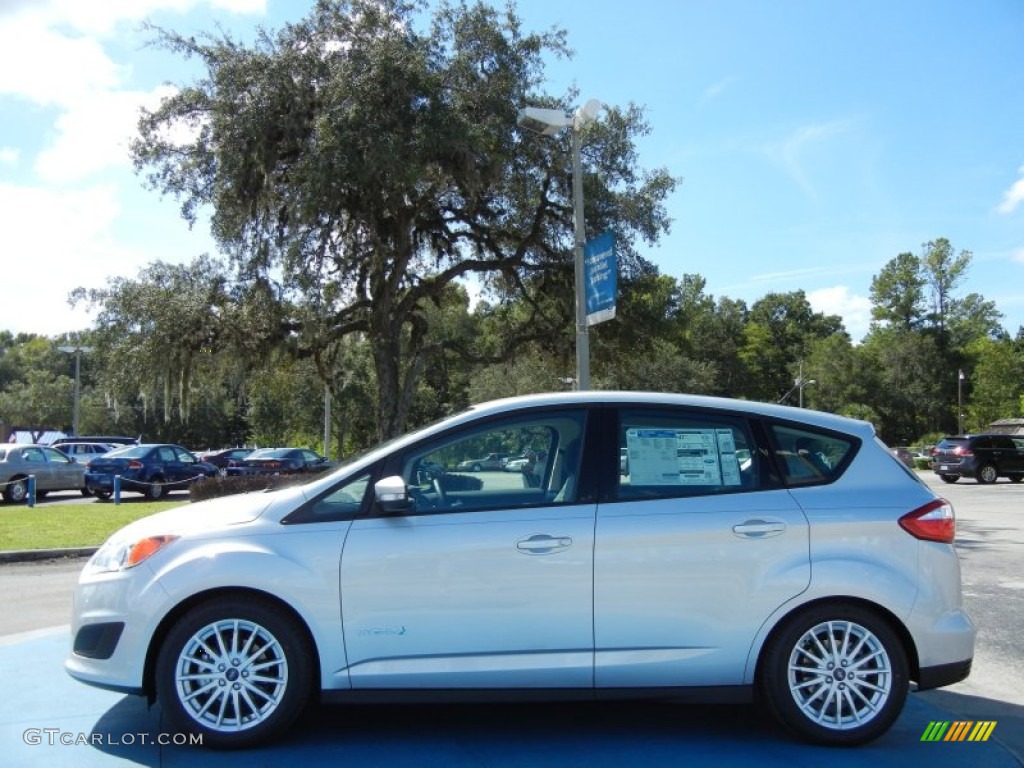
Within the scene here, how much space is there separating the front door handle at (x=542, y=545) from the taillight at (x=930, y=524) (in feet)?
5.75

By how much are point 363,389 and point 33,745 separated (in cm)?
4241

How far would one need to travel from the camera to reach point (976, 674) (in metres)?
5.85

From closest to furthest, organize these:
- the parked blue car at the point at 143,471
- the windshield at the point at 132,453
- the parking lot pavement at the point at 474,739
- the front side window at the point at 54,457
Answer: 1. the parking lot pavement at the point at 474,739
2. the parked blue car at the point at 143,471
3. the windshield at the point at 132,453
4. the front side window at the point at 54,457

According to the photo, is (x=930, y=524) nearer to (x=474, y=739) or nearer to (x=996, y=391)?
(x=474, y=739)

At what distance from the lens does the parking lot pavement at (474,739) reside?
4.12m

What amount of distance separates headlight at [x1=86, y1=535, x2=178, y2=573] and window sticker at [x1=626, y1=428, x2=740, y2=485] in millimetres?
2395

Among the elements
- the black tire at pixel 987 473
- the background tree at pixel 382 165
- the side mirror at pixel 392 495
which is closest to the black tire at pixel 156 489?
the background tree at pixel 382 165

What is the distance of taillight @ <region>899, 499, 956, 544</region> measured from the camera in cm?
439

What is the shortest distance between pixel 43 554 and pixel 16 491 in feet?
41.5

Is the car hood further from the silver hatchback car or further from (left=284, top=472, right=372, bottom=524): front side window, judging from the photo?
(left=284, top=472, right=372, bottom=524): front side window

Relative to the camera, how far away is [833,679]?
4309mm

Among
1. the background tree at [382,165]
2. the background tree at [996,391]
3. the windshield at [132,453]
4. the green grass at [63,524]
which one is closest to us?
the green grass at [63,524]

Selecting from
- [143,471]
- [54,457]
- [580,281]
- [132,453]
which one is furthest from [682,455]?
[54,457]

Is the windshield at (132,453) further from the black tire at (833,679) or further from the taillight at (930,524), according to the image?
the taillight at (930,524)
